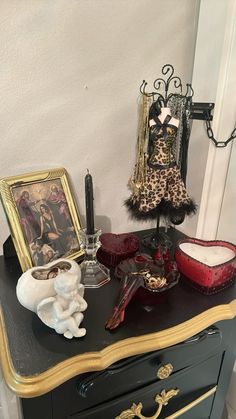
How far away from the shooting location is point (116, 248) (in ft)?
2.57

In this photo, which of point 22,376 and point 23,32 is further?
point 23,32

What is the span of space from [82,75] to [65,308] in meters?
Answer: 0.57

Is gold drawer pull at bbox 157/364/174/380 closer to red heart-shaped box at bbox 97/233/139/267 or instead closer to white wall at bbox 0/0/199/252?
red heart-shaped box at bbox 97/233/139/267

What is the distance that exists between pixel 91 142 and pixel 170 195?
26 cm

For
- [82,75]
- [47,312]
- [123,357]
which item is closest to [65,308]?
[47,312]

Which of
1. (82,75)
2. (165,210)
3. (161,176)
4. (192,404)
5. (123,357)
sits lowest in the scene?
(192,404)

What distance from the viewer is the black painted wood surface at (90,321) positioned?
51 centimetres

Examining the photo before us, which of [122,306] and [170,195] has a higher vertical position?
[170,195]

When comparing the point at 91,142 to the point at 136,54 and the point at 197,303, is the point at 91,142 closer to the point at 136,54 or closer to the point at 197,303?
the point at 136,54

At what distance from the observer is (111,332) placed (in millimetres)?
561

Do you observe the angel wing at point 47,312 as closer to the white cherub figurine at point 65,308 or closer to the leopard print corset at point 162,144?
the white cherub figurine at point 65,308

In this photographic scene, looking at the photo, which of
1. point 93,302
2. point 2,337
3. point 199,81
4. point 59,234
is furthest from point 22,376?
point 199,81

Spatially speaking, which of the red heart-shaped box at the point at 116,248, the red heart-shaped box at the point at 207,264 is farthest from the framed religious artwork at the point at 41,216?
the red heart-shaped box at the point at 207,264

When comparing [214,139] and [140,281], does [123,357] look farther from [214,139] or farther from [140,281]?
[214,139]
